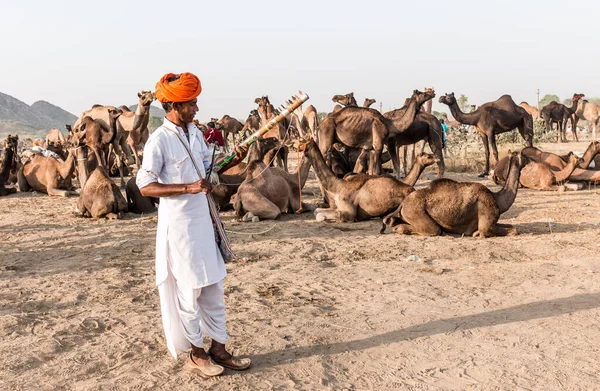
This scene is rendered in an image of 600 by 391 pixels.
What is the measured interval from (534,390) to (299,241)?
195 inches

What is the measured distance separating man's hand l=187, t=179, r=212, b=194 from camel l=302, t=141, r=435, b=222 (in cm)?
604

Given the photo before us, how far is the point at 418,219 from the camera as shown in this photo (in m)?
8.67

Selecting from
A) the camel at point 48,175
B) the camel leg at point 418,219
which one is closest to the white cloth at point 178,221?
the camel leg at point 418,219

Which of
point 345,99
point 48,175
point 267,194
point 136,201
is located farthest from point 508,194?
point 48,175

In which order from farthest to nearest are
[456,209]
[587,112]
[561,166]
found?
[587,112]
[561,166]
[456,209]

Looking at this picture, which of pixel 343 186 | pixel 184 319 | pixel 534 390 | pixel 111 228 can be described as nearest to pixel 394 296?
pixel 534 390

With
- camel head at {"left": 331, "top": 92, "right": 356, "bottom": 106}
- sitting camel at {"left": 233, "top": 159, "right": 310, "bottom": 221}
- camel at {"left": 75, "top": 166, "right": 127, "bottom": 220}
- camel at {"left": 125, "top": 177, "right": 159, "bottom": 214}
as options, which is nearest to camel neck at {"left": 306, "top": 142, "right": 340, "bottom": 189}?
sitting camel at {"left": 233, "top": 159, "right": 310, "bottom": 221}

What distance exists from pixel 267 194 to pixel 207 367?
→ 21.8 ft

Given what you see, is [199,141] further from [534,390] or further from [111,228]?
[111,228]

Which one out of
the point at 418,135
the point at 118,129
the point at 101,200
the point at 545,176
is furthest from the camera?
the point at 118,129

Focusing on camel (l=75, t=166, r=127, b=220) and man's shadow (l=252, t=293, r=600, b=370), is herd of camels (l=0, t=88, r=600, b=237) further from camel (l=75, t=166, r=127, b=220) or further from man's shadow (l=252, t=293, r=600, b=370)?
man's shadow (l=252, t=293, r=600, b=370)

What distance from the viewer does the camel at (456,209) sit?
845 cm

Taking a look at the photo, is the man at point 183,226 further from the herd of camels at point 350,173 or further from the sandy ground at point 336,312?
the herd of camels at point 350,173

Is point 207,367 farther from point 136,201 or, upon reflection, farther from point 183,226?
point 136,201
